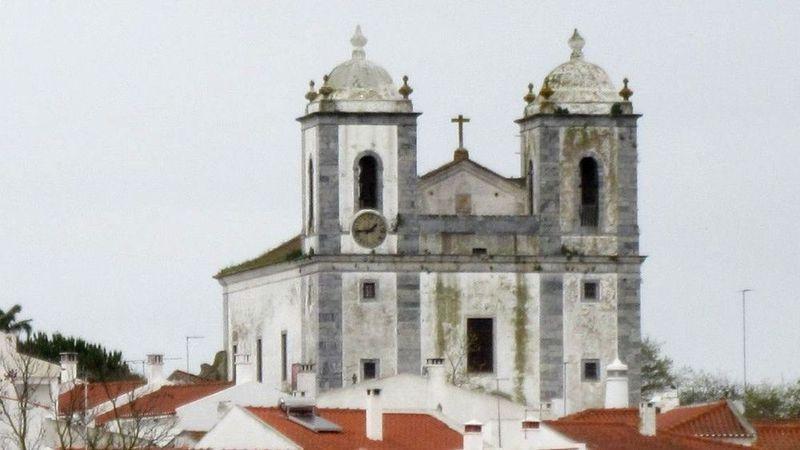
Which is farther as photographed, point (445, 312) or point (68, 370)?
point (68, 370)

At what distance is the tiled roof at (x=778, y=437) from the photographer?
93500 mm

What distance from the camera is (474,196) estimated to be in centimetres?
10762

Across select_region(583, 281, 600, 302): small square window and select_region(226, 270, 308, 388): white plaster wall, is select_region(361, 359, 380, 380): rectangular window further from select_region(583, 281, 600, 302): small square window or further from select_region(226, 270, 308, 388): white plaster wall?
select_region(583, 281, 600, 302): small square window

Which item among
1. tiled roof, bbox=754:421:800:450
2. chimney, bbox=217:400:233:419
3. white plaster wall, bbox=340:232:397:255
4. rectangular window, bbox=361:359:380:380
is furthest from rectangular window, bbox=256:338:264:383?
tiled roof, bbox=754:421:800:450

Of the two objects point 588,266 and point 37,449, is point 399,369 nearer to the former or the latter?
point 588,266

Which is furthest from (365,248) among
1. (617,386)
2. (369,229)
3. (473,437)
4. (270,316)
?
(473,437)

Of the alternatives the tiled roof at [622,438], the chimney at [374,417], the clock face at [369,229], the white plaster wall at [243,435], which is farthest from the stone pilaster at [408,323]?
the white plaster wall at [243,435]

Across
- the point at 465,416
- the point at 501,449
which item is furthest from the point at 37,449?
the point at 465,416

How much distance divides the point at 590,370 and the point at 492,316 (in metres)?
2.94

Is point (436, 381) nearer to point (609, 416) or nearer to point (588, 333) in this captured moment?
point (609, 416)

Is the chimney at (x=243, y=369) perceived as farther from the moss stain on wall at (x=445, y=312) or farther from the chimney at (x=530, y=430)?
the chimney at (x=530, y=430)

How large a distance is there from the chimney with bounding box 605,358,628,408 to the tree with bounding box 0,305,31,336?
3898 centimetres

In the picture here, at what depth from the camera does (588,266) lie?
106688 millimetres

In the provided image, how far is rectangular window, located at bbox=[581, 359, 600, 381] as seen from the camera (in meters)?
107
